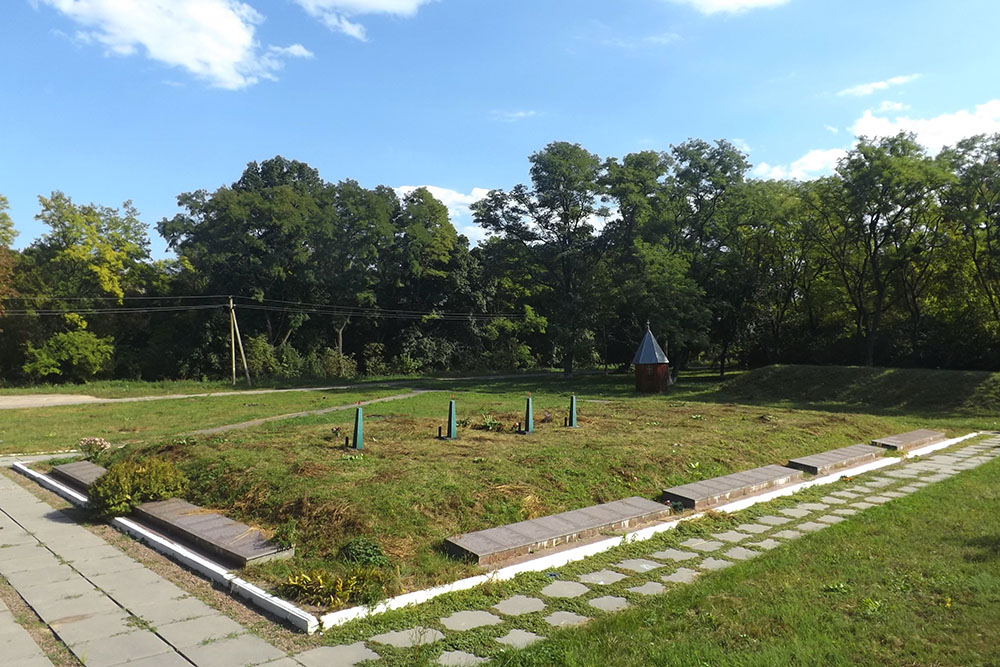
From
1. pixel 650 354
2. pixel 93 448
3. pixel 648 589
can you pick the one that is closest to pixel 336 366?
pixel 650 354

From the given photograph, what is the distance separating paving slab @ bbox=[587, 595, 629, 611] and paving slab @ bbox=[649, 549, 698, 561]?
1.13 m

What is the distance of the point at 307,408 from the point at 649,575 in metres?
16.6

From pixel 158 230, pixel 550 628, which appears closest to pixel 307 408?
pixel 550 628

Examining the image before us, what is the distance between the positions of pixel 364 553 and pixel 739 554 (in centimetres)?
334

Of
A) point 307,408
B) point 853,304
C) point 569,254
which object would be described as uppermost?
point 569,254

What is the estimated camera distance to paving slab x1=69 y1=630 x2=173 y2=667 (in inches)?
143

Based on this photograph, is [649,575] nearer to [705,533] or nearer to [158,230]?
[705,533]

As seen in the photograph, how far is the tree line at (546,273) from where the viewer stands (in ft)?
85.2

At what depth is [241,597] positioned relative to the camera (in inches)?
182

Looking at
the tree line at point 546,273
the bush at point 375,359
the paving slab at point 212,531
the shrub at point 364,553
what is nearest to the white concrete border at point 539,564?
the shrub at point 364,553

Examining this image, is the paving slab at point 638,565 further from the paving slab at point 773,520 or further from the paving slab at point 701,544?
the paving slab at point 773,520

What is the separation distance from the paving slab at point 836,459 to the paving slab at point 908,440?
22.6 inches

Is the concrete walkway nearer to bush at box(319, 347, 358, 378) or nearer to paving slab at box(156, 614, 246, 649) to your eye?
paving slab at box(156, 614, 246, 649)

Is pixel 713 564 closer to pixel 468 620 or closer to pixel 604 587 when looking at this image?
pixel 604 587
